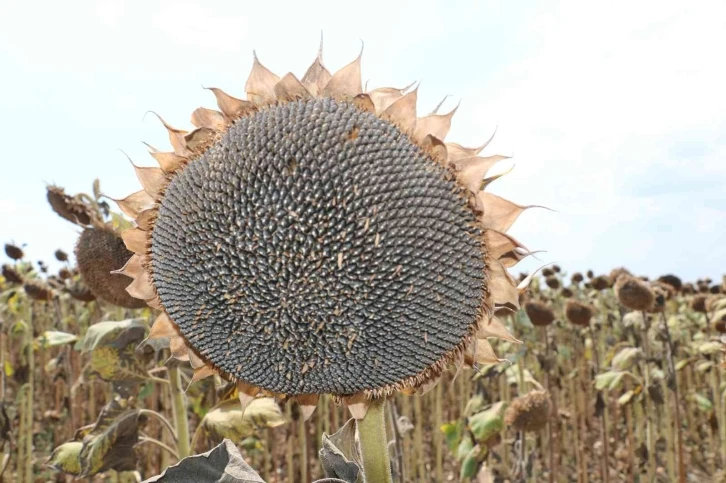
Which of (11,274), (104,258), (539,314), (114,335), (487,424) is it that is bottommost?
(487,424)

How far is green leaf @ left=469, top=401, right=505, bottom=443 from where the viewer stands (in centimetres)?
413

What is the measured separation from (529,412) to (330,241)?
3350 mm

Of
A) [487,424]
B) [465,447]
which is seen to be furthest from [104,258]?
[465,447]

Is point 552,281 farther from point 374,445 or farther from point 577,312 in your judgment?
point 374,445

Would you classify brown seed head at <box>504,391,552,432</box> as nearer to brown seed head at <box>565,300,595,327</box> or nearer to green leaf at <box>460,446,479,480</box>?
green leaf at <box>460,446,479,480</box>

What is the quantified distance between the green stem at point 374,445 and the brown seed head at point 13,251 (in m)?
7.23

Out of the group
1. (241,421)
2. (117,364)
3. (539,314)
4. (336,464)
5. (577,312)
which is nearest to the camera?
(336,464)

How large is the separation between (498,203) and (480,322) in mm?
280

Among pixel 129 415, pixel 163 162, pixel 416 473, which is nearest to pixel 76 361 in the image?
pixel 416 473

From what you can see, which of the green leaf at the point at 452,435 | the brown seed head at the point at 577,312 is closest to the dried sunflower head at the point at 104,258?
the green leaf at the point at 452,435

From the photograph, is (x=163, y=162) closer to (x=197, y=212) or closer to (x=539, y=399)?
(x=197, y=212)

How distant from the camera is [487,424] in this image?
4.14 meters

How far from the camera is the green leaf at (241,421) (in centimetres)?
262

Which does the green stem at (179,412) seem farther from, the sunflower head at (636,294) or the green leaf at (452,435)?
the sunflower head at (636,294)
